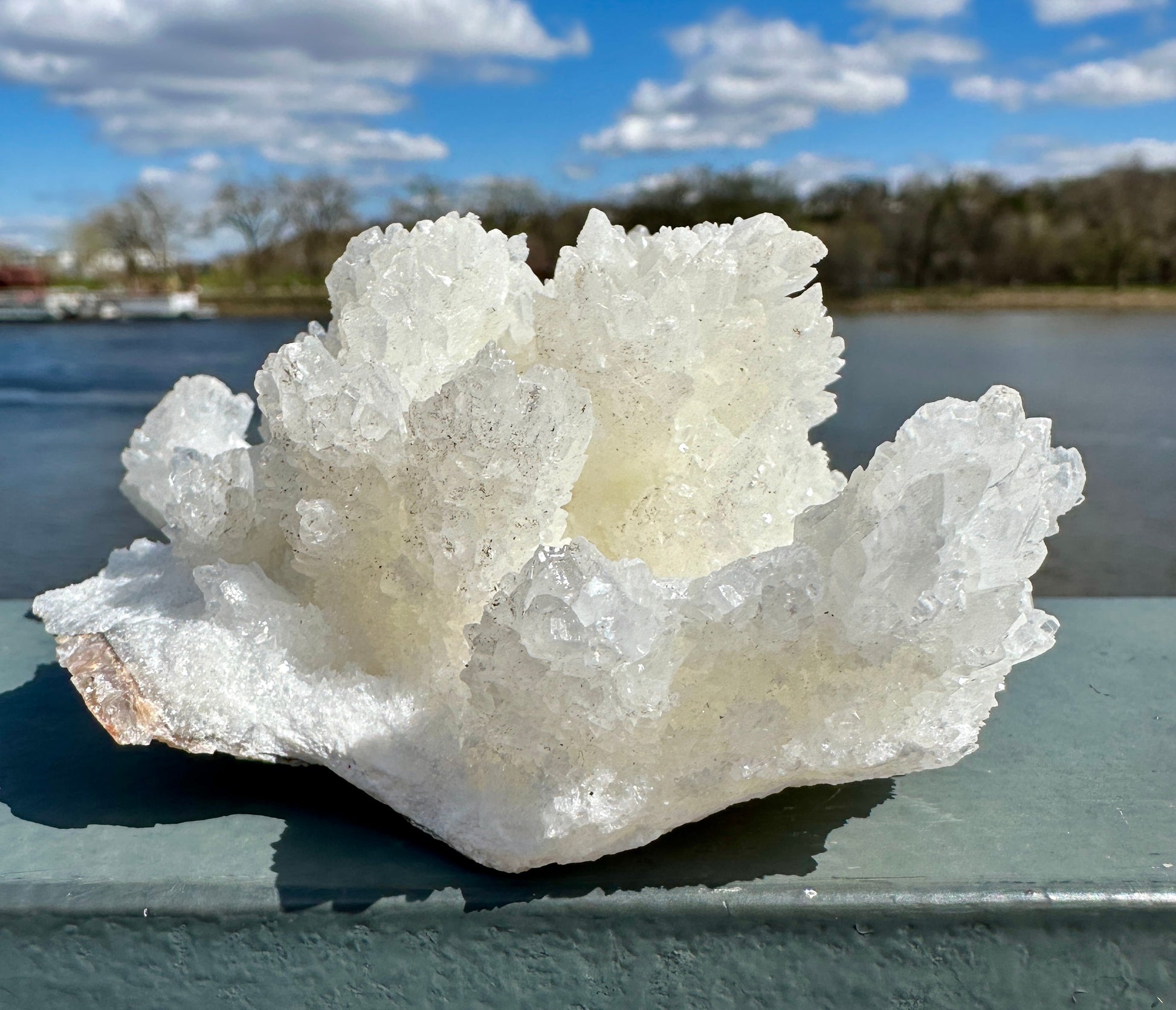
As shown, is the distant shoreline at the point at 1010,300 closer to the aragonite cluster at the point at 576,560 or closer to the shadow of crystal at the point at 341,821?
the aragonite cluster at the point at 576,560

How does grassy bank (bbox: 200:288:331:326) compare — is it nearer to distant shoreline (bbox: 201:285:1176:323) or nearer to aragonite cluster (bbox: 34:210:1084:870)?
distant shoreline (bbox: 201:285:1176:323)

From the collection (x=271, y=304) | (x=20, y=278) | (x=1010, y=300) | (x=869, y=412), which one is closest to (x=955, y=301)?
(x=1010, y=300)

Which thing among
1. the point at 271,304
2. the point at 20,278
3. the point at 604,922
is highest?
the point at 20,278

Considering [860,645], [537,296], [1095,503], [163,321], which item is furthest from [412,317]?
[163,321]

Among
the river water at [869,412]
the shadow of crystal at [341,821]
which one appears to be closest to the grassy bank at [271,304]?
the river water at [869,412]

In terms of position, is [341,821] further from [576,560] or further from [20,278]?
[20,278]
